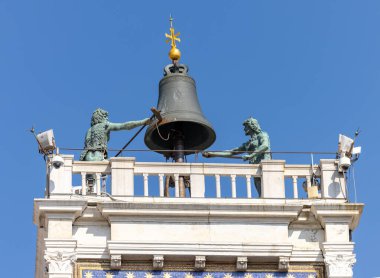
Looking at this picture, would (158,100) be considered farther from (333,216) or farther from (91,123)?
(333,216)

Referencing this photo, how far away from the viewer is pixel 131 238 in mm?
38062

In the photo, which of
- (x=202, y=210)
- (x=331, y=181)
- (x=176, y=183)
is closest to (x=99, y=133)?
(x=176, y=183)

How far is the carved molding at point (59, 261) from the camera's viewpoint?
37.5 m

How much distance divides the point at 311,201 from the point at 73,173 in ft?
13.2

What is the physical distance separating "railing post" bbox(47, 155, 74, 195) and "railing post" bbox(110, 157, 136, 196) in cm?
72

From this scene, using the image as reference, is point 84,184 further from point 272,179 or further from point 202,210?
point 272,179

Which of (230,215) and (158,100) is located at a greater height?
(158,100)

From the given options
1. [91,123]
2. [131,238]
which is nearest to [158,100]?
[91,123]

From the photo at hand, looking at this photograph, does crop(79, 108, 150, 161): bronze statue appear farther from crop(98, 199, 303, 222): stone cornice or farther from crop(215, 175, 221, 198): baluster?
crop(215, 175, 221, 198): baluster

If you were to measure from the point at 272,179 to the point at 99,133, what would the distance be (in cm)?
338

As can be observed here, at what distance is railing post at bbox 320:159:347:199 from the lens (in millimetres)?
38875

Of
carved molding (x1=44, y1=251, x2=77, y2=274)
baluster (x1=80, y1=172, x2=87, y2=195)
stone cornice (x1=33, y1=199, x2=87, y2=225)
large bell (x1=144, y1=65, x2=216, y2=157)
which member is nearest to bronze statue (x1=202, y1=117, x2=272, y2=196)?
large bell (x1=144, y1=65, x2=216, y2=157)

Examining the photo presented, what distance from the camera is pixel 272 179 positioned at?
39.0 metres

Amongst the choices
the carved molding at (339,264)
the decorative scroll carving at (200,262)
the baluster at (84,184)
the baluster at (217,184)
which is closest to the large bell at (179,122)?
the baluster at (217,184)
